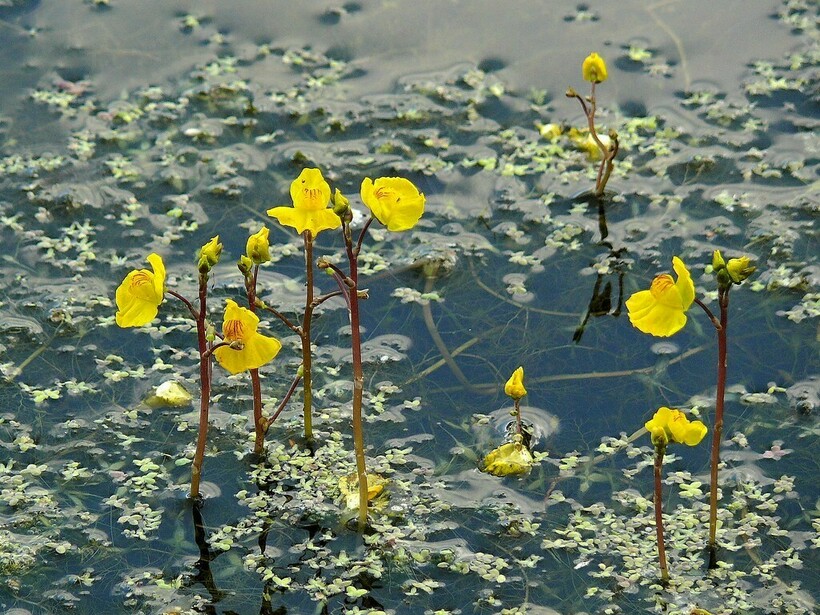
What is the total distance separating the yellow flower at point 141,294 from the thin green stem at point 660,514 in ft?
3.95

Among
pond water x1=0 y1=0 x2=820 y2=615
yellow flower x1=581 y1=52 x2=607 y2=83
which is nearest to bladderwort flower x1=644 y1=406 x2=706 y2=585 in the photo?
pond water x1=0 y1=0 x2=820 y2=615

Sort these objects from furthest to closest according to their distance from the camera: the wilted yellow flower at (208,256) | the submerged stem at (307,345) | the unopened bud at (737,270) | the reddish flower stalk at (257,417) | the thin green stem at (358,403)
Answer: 1. the reddish flower stalk at (257,417)
2. the submerged stem at (307,345)
3. the thin green stem at (358,403)
4. the wilted yellow flower at (208,256)
5. the unopened bud at (737,270)

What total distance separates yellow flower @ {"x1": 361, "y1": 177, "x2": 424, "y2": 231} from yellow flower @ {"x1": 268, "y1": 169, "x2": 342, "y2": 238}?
13cm

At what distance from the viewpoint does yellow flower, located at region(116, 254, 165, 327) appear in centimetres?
261

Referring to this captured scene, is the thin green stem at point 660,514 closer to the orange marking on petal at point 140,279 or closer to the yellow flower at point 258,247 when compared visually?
the yellow flower at point 258,247

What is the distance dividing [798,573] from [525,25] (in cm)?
275

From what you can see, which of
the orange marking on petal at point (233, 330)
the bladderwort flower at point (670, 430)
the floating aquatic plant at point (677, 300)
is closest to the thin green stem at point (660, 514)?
the bladderwort flower at point (670, 430)

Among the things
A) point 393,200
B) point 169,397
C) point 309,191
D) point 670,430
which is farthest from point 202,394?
point 670,430

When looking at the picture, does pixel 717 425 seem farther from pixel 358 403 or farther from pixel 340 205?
pixel 340 205

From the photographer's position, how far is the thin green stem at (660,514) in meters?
2.58

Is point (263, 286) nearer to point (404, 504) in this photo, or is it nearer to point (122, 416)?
point (122, 416)

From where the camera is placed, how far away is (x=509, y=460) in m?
3.06

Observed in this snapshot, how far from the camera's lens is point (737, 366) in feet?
11.1

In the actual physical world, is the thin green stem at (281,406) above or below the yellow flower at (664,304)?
below
